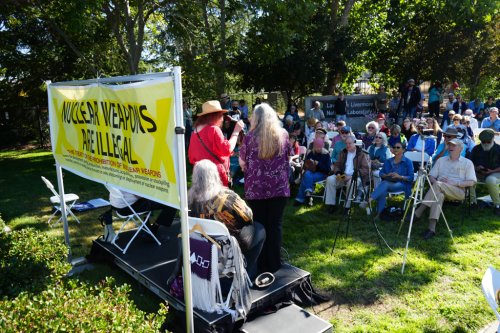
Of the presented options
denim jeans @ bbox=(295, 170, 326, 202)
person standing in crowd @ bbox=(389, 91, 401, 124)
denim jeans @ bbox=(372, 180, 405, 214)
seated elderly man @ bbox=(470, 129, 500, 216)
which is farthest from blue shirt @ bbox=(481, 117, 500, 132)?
person standing in crowd @ bbox=(389, 91, 401, 124)

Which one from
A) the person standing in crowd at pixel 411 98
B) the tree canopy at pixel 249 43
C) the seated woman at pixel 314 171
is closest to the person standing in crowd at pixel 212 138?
the seated woman at pixel 314 171

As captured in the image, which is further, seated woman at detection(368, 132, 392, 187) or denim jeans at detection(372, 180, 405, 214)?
seated woman at detection(368, 132, 392, 187)

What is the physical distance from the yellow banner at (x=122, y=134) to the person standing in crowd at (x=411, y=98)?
44.8 feet

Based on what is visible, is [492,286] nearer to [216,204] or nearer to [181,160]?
[216,204]

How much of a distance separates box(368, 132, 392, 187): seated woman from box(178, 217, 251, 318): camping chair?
4.29 metres

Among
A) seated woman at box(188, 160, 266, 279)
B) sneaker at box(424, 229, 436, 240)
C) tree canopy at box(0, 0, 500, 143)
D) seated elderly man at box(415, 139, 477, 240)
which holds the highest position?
tree canopy at box(0, 0, 500, 143)

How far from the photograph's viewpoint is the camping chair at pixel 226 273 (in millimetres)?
3359

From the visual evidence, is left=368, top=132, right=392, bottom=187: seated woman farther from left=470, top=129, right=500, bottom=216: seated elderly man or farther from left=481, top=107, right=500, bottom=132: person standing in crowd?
left=481, top=107, right=500, bottom=132: person standing in crowd

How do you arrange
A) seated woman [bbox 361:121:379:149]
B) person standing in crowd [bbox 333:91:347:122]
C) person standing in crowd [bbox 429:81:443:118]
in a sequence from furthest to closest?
1. person standing in crowd [bbox 429:81:443:118]
2. person standing in crowd [bbox 333:91:347:122]
3. seated woman [bbox 361:121:379:149]

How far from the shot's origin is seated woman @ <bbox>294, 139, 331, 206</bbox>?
23.7 feet

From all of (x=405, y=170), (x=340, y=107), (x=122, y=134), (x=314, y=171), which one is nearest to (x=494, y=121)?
(x=405, y=170)

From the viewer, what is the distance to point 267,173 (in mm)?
4145

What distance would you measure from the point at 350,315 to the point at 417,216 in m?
2.88

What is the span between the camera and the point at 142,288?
4.45 metres
